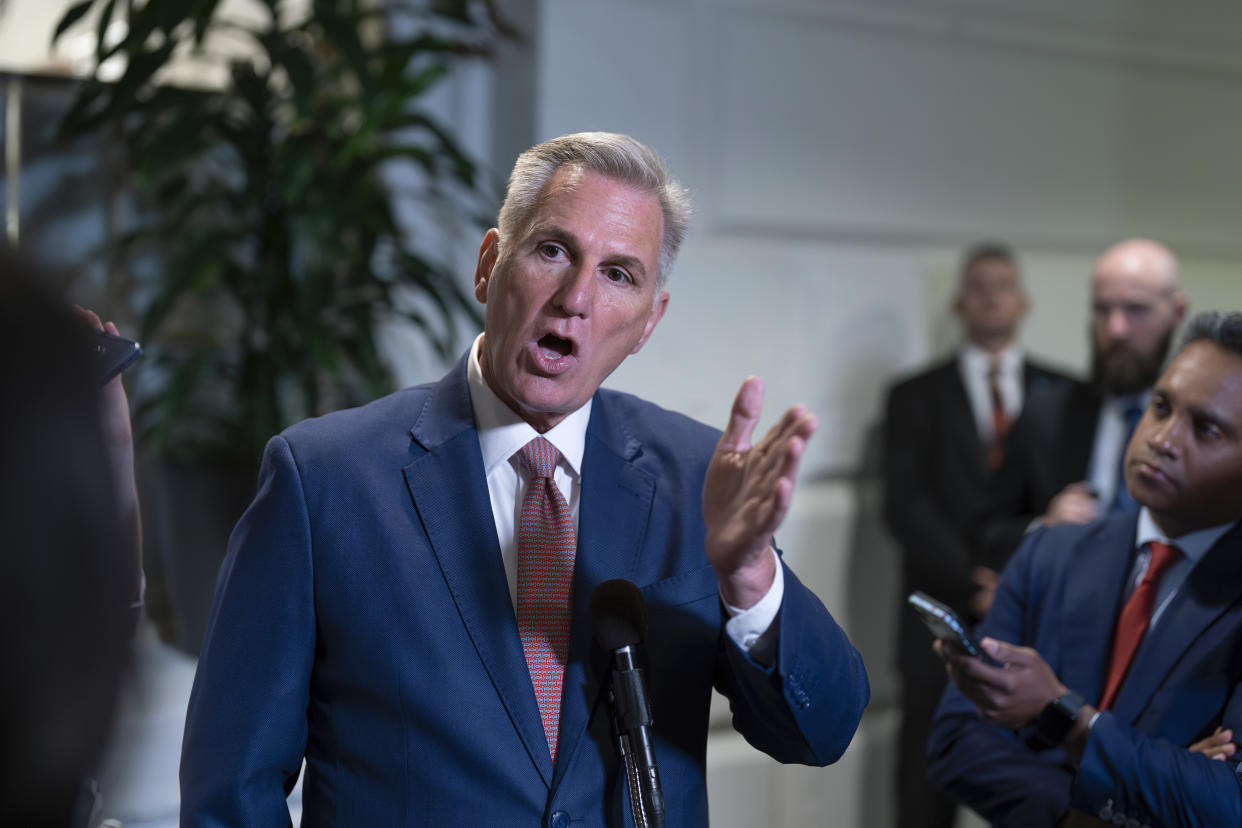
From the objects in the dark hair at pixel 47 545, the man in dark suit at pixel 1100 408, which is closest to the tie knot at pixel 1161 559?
the man in dark suit at pixel 1100 408

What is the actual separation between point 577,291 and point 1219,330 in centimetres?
97

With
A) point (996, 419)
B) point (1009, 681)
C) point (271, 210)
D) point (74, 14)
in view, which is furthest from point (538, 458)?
point (996, 419)

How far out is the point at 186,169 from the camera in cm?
313

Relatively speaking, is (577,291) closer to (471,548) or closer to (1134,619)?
(471,548)

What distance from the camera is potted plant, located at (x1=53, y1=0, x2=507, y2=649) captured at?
8.43ft

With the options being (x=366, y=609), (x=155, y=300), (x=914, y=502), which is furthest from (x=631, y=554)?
(x=914, y=502)

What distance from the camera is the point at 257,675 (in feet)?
4.22

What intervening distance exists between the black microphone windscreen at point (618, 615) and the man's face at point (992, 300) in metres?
2.68

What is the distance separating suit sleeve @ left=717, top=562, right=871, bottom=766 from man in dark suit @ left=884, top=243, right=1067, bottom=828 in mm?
2123

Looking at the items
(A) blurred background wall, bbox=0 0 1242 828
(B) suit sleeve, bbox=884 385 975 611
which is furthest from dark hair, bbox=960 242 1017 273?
(B) suit sleeve, bbox=884 385 975 611

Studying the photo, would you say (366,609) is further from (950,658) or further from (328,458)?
(950,658)

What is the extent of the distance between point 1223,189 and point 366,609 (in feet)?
14.2

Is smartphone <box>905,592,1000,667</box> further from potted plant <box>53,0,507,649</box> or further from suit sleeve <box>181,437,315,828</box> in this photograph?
potted plant <box>53,0,507,649</box>

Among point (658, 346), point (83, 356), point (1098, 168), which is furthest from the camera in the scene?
point (1098, 168)
